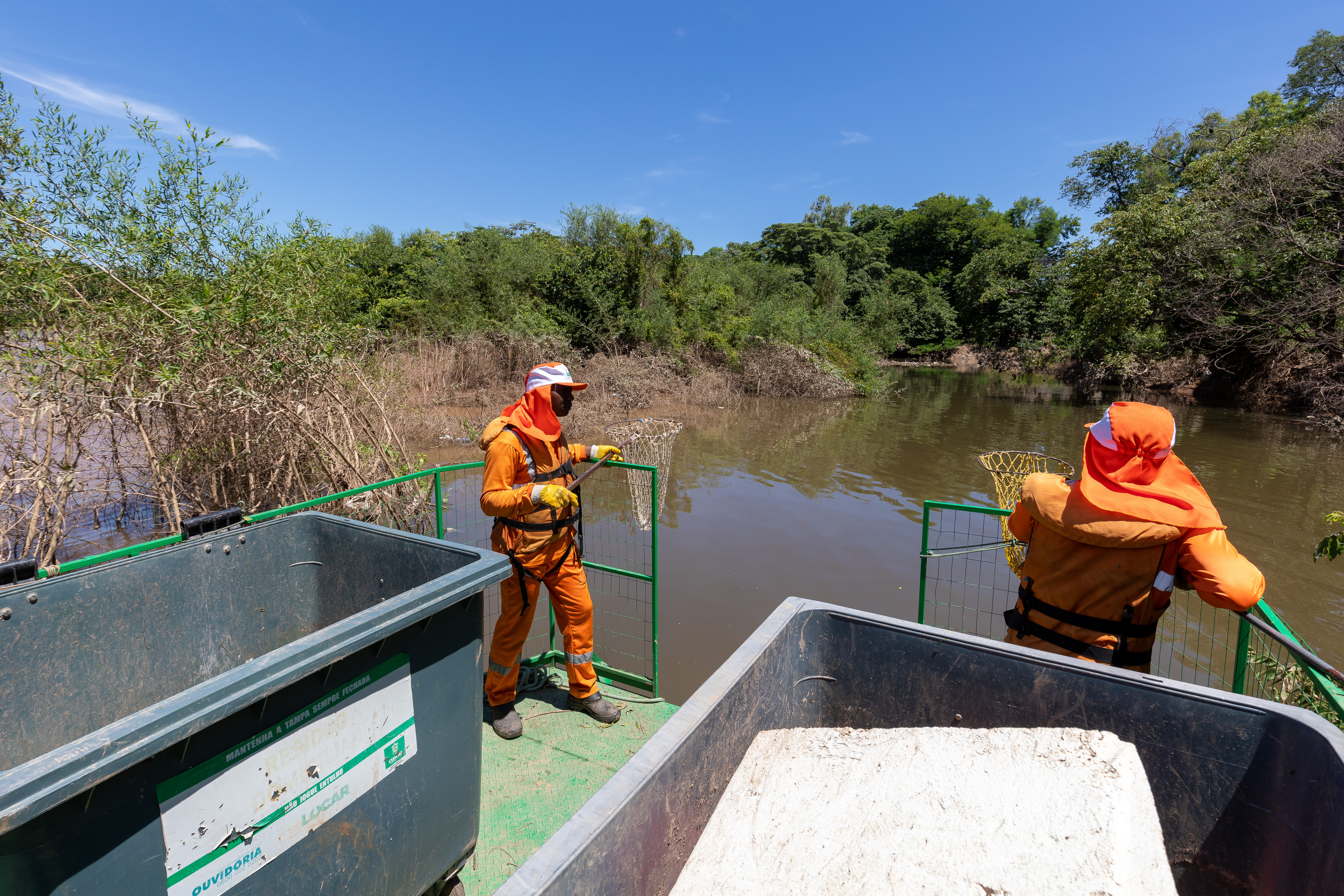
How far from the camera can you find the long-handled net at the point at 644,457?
18.9 feet

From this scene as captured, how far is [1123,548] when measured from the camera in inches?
84.4

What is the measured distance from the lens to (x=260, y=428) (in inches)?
237

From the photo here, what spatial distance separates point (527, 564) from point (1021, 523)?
7.76 feet

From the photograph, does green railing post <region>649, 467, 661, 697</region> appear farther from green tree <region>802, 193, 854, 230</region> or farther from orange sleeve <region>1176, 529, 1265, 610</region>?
green tree <region>802, 193, 854, 230</region>

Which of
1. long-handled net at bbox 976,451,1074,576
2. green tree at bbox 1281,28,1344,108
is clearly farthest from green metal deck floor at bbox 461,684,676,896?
green tree at bbox 1281,28,1344,108

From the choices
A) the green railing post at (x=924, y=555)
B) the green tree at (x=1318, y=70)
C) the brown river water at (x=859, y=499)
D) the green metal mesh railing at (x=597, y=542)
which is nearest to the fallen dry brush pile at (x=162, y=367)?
the green metal mesh railing at (x=597, y=542)

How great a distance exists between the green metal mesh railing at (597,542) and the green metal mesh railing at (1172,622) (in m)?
2.04

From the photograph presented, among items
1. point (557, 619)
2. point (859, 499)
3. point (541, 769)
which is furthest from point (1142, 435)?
point (859, 499)

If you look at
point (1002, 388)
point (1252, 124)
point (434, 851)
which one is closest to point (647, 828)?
point (434, 851)

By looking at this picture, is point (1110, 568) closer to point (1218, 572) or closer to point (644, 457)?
point (1218, 572)

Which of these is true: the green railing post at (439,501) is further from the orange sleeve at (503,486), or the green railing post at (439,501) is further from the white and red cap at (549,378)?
the white and red cap at (549,378)

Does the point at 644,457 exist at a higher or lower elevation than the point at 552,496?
lower

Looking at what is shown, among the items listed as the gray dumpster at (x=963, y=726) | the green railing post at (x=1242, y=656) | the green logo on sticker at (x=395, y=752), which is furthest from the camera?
the green railing post at (x=1242, y=656)

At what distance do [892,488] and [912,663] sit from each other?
10369mm
